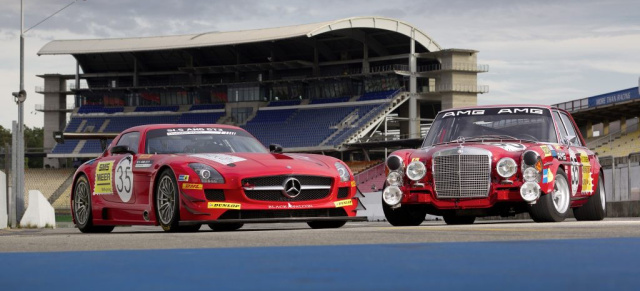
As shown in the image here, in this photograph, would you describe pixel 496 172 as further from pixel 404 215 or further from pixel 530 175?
pixel 404 215

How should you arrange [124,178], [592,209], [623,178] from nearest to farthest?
[124,178] → [592,209] → [623,178]

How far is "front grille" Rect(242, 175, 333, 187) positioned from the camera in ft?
38.0

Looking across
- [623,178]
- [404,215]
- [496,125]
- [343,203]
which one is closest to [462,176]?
[404,215]

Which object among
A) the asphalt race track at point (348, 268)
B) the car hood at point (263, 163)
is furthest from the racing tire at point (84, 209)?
the asphalt race track at point (348, 268)

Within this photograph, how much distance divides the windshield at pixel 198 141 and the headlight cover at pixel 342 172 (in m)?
1.15

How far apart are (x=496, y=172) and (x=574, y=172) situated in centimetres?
134

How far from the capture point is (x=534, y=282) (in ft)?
12.4

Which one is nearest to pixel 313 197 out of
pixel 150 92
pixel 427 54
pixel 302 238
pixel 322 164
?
pixel 322 164

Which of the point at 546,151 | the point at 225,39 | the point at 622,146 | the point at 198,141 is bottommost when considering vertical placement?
the point at 546,151

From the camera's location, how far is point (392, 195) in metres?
12.5

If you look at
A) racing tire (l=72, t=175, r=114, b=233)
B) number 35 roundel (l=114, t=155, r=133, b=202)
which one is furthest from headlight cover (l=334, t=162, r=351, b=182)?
racing tire (l=72, t=175, r=114, b=233)

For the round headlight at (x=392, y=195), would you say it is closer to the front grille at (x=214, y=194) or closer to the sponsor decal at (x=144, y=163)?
the front grille at (x=214, y=194)

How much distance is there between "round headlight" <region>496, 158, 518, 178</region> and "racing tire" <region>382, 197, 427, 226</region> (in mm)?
1138

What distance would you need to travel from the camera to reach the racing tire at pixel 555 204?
11867mm
